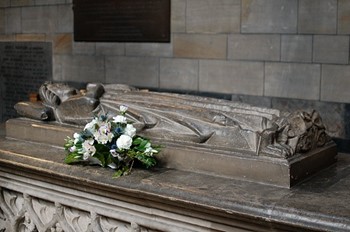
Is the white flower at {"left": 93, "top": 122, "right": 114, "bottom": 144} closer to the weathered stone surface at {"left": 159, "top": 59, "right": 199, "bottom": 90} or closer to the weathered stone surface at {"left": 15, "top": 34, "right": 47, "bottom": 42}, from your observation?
the weathered stone surface at {"left": 159, "top": 59, "right": 199, "bottom": 90}

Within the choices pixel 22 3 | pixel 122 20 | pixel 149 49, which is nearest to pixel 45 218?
pixel 149 49

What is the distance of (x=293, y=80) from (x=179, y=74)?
3.54 feet

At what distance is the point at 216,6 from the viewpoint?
14.9ft

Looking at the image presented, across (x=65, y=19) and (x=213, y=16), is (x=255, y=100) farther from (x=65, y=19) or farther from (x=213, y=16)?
(x=65, y=19)

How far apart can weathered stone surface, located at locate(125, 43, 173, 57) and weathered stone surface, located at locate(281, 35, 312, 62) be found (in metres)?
1.10

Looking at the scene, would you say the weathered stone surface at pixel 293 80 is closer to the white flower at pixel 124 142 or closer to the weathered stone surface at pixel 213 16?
the weathered stone surface at pixel 213 16

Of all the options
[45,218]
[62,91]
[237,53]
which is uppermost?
[237,53]

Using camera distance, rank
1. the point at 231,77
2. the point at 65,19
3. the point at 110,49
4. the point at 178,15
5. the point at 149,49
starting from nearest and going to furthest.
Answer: the point at 231,77, the point at 178,15, the point at 149,49, the point at 110,49, the point at 65,19

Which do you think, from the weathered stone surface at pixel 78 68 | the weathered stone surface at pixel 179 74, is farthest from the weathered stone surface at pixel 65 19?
the weathered stone surface at pixel 179 74

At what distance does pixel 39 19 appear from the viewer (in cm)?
591

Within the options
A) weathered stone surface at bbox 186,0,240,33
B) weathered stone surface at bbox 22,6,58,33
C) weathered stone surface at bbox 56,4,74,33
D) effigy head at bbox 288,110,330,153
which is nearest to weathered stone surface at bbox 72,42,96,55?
weathered stone surface at bbox 56,4,74,33

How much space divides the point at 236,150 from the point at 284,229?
552 mm

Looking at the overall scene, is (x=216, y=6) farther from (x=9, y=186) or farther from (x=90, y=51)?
(x=9, y=186)

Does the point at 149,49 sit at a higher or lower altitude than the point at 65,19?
lower
